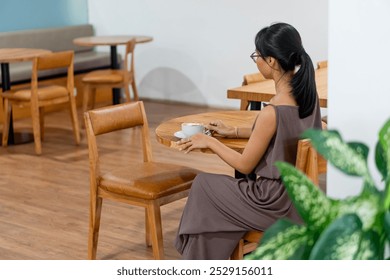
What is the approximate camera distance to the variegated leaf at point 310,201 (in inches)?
43.9

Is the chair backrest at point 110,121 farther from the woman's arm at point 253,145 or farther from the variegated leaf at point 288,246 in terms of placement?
the variegated leaf at point 288,246

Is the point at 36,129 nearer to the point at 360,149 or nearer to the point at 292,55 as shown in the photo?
the point at 292,55

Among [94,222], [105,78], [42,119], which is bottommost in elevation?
[42,119]

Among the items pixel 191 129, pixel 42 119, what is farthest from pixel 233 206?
pixel 42 119

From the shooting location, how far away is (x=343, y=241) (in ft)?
3.38

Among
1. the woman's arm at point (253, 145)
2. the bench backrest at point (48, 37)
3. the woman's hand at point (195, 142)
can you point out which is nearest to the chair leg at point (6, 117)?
the bench backrest at point (48, 37)

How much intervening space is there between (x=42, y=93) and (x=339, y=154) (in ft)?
18.0

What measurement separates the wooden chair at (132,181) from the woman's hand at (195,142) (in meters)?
0.42

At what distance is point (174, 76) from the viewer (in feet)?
27.9
